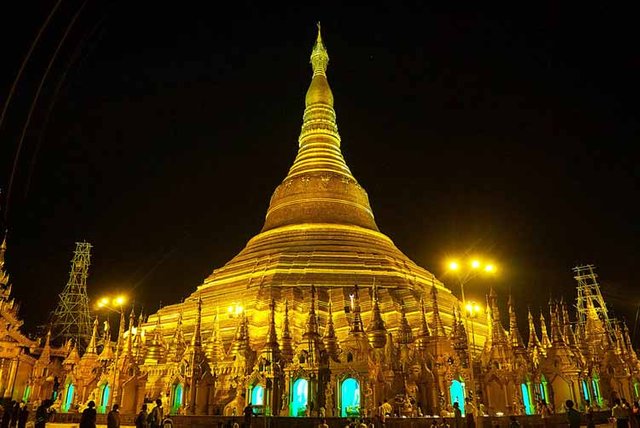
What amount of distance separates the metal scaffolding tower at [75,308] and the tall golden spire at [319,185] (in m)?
21.5

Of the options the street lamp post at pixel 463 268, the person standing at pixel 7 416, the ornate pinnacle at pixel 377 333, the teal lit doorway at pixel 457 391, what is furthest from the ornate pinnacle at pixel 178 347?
the street lamp post at pixel 463 268

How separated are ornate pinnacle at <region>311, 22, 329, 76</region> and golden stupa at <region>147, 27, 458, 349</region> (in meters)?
4.67

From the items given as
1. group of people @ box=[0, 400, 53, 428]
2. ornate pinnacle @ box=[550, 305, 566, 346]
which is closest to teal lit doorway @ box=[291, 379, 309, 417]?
group of people @ box=[0, 400, 53, 428]

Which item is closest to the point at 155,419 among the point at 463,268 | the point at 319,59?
the point at 463,268

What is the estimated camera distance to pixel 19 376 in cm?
3300

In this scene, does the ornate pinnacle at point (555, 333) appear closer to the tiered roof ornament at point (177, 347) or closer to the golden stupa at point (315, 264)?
the golden stupa at point (315, 264)

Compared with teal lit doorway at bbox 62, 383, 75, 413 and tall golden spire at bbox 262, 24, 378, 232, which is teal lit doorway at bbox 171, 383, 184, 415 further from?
tall golden spire at bbox 262, 24, 378, 232

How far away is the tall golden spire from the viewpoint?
1510 inches

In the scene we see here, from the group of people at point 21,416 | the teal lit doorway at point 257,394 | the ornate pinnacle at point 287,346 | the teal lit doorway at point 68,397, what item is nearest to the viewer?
the group of people at point 21,416

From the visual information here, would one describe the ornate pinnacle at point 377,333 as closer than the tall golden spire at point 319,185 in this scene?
Yes

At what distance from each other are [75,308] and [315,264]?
29609 millimetres

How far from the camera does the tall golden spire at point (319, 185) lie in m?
38.3

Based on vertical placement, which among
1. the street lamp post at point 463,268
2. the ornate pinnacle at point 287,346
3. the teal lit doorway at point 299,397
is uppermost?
the street lamp post at point 463,268

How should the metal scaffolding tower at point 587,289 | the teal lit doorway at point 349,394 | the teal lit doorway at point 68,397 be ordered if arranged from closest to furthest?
the teal lit doorway at point 349,394 → the teal lit doorway at point 68,397 → the metal scaffolding tower at point 587,289
